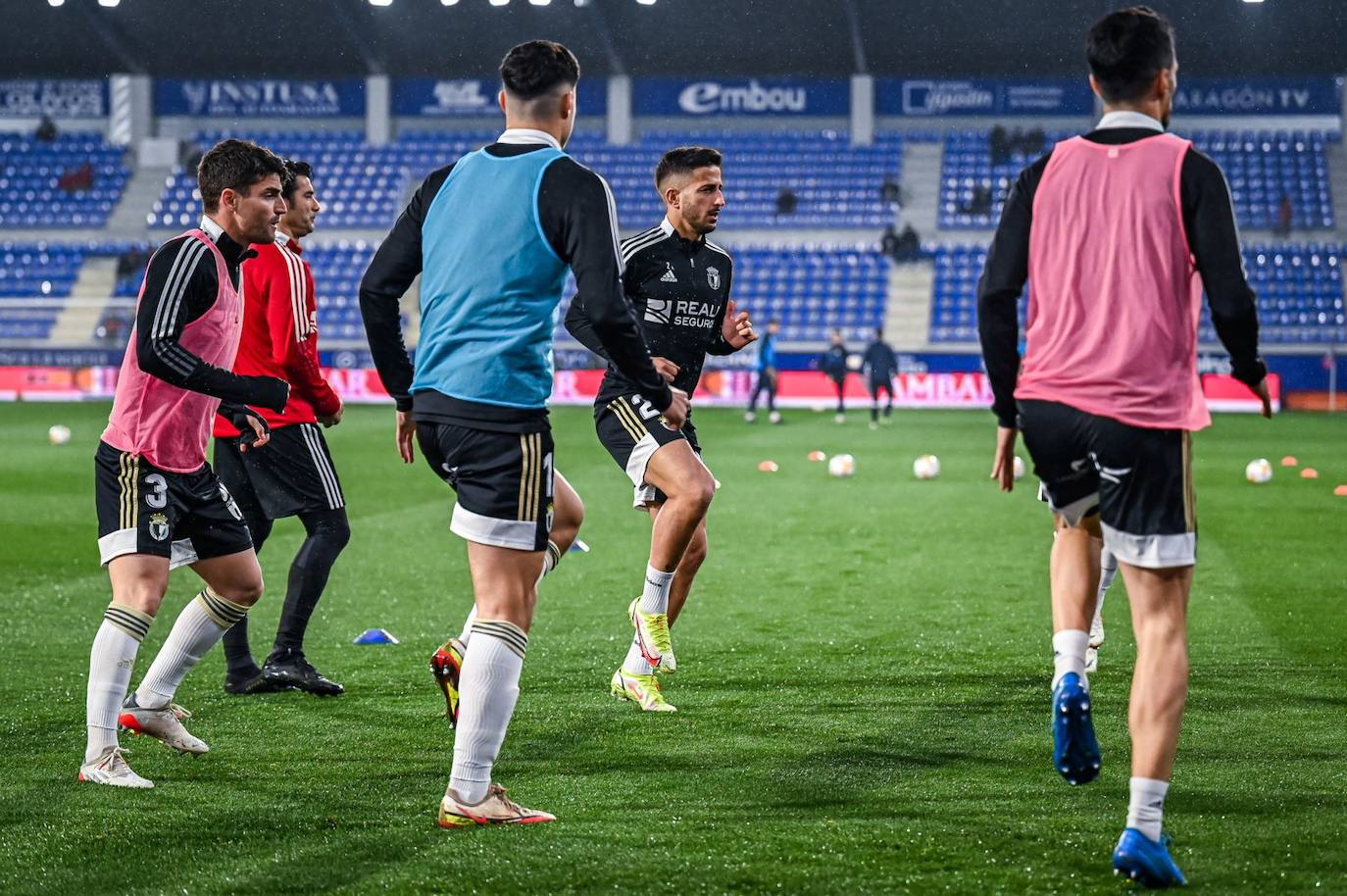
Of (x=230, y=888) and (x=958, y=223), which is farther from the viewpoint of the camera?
(x=958, y=223)

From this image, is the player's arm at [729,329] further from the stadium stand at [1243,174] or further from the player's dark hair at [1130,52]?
the stadium stand at [1243,174]

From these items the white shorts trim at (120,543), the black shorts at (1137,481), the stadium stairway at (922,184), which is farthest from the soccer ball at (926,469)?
the stadium stairway at (922,184)

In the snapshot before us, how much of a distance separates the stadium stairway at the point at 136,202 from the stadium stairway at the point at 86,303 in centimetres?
138

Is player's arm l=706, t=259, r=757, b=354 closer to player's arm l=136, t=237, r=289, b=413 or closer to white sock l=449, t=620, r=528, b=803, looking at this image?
player's arm l=136, t=237, r=289, b=413

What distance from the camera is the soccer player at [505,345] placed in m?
4.14

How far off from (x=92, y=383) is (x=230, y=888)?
106ft

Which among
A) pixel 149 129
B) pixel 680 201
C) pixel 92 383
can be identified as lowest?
pixel 92 383

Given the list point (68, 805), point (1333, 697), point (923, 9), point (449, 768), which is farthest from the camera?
point (923, 9)

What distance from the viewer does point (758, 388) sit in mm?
28000

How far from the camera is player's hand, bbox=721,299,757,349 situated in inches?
246

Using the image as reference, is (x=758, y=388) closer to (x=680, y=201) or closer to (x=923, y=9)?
(x=923, y=9)

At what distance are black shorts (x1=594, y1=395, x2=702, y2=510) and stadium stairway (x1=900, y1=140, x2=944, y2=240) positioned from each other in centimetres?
3476

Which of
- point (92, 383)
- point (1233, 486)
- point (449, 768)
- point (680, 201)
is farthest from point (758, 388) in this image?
point (449, 768)

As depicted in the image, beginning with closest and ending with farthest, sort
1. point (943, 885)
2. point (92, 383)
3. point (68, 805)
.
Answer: point (943, 885), point (68, 805), point (92, 383)
